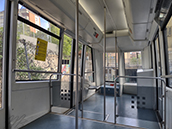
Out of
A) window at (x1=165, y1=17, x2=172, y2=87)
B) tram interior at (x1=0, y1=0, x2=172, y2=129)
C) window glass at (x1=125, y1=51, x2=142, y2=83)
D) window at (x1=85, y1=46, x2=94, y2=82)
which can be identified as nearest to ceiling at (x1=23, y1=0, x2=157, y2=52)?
tram interior at (x1=0, y1=0, x2=172, y2=129)

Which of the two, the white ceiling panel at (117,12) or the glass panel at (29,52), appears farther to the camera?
the white ceiling panel at (117,12)

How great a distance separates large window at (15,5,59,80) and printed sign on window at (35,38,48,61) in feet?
0.22

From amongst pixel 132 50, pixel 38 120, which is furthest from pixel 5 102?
pixel 132 50

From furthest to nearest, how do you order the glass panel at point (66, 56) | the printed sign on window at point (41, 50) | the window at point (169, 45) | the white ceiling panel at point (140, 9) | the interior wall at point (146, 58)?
1. the interior wall at point (146, 58)
2. the glass panel at point (66, 56)
3. the printed sign on window at point (41, 50)
4. the window at point (169, 45)
5. the white ceiling panel at point (140, 9)

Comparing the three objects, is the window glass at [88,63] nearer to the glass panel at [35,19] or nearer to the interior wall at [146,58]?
the glass panel at [35,19]

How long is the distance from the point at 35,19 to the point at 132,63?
206 inches

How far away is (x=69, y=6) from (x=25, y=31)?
0.92 m

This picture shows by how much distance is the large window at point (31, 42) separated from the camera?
7.13 feet

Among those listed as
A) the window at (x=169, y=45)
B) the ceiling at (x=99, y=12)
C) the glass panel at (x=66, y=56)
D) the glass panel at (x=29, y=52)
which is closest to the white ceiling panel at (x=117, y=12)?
the ceiling at (x=99, y=12)

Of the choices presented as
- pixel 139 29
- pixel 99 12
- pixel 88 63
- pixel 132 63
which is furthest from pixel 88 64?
pixel 132 63

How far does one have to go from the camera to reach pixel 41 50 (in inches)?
105

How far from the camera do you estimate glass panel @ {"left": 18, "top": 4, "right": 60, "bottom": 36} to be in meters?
2.14

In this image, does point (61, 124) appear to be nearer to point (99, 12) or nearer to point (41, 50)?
point (41, 50)

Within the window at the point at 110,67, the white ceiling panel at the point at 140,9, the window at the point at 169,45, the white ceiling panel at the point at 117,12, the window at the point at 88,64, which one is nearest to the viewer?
the white ceiling panel at the point at 140,9
